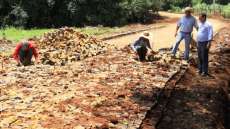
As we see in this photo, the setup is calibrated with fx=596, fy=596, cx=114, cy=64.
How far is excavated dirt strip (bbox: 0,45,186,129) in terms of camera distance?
10.5 m

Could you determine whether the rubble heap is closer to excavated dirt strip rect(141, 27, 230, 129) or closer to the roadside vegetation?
excavated dirt strip rect(141, 27, 230, 129)

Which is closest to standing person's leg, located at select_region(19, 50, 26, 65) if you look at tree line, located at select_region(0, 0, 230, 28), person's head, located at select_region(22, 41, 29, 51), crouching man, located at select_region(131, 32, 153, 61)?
person's head, located at select_region(22, 41, 29, 51)

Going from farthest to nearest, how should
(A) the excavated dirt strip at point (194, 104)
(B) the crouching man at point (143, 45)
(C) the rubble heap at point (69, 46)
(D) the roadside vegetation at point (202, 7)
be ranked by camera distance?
(D) the roadside vegetation at point (202, 7)
(C) the rubble heap at point (69, 46)
(B) the crouching man at point (143, 45)
(A) the excavated dirt strip at point (194, 104)

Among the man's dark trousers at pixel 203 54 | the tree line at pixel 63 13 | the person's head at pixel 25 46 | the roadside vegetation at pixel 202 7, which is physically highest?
the person's head at pixel 25 46

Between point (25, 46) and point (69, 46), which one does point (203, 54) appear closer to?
point (25, 46)

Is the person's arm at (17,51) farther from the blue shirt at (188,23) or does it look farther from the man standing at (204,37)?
the blue shirt at (188,23)

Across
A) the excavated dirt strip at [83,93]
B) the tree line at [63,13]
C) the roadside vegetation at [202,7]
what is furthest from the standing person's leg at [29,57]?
the roadside vegetation at [202,7]

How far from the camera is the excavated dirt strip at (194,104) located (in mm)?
11555

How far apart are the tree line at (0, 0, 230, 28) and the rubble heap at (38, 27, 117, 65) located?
47.7ft

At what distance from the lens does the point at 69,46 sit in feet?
69.5

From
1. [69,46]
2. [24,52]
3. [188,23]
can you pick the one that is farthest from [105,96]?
[69,46]

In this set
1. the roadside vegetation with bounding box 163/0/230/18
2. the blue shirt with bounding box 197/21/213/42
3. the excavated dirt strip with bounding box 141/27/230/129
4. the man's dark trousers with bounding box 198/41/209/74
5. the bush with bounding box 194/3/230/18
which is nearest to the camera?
the excavated dirt strip with bounding box 141/27/230/129

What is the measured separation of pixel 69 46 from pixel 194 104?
8717 mm

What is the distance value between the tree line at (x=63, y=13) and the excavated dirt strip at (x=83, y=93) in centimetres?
1918
